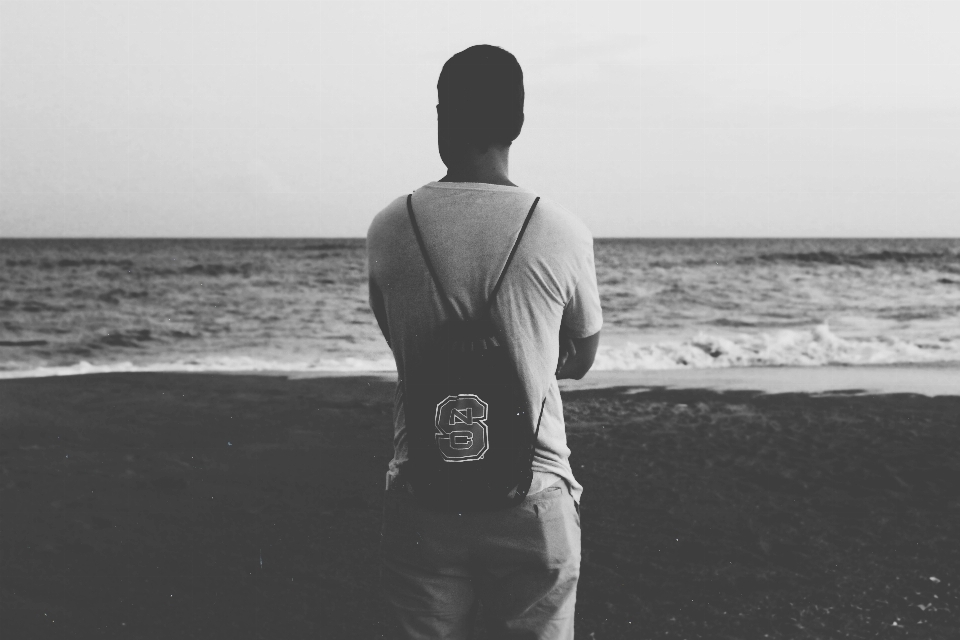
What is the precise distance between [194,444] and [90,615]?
2564mm

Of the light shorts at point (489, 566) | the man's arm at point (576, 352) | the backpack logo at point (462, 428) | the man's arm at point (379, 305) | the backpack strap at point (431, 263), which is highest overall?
the backpack strap at point (431, 263)

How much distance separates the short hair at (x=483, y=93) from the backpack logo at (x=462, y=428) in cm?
48

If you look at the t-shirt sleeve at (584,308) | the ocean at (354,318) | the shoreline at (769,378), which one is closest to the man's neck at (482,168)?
the t-shirt sleeve at (584,308)

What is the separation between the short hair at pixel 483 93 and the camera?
1.47 m

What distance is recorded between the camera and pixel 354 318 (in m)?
16.2

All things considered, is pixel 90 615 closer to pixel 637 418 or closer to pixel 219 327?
pixel 637 418

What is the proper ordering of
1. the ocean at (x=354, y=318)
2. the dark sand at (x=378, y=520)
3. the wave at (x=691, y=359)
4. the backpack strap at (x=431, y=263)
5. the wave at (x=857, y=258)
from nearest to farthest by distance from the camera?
the backpack strap at (x=431, y=263)
the dark sand at (x=378, y=520)
the wave at (x=691, y=359)
the ocean at (x=354, y=318)
the wave at (x=857, y=258)

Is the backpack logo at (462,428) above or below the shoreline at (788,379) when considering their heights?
above

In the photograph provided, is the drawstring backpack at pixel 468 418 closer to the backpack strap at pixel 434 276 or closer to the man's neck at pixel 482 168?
the backpack strap at pixel 434 276

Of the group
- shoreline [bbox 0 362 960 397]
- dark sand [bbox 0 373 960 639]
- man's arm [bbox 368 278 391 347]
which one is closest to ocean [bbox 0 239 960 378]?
shoreline [bbox 0 362 960 397]

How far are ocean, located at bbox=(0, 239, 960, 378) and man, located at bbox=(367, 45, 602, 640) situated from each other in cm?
851

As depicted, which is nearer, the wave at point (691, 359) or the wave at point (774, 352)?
the wave at point (691, 359)

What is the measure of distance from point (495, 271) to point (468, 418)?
266 millimetres

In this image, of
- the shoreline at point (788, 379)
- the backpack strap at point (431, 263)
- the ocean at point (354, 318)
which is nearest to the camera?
the backpack strap at point (431, 263)
